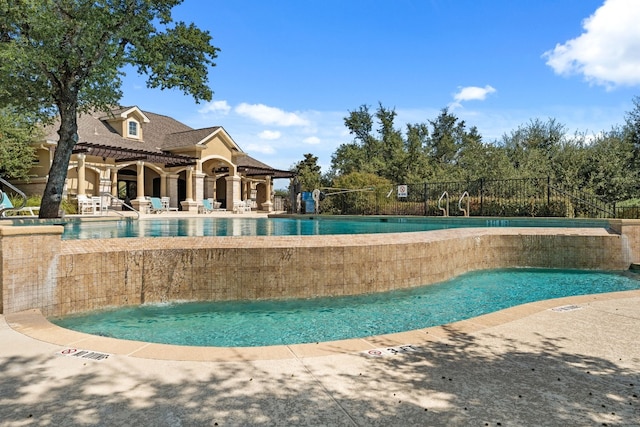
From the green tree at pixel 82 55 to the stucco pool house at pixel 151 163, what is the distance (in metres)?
7.16

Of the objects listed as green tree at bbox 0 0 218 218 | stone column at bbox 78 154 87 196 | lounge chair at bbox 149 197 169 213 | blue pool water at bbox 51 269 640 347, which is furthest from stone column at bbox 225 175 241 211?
blue pool water at bbox 51 269 640 347

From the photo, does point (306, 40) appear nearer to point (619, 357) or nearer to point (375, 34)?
point (375, 34)

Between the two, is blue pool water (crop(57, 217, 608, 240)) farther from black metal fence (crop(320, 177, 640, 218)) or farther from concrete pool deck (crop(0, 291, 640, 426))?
concrete pool deck (crop(0, 291, 640, 426))

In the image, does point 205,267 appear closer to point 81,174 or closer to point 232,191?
point 81,174

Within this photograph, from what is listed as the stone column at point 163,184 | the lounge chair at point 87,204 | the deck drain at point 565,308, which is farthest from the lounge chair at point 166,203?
the deck drain at point 565,308

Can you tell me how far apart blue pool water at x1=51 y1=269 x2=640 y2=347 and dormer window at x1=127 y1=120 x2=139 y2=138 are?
1117 inches

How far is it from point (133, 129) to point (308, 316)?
100 feet

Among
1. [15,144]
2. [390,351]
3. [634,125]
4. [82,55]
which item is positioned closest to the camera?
[390,351]

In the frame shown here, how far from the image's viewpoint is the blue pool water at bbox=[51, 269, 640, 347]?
6020 millimetres

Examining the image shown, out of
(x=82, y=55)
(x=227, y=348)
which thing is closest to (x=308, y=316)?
(x=227, y=348)

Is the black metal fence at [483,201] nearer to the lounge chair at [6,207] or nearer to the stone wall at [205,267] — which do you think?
the stone wall at [205,267]

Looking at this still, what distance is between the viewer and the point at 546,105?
35844 millimetres

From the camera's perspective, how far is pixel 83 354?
3838 mm

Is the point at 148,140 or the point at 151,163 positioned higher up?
the point at 148,140
